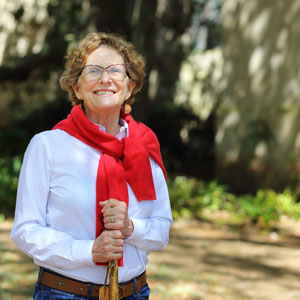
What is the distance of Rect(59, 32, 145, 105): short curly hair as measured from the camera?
2482mm

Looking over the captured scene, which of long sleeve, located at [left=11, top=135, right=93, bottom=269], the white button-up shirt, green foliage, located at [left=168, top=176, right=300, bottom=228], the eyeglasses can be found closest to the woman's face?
the eyeglasses

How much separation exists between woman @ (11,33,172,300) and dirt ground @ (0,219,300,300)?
119 inches

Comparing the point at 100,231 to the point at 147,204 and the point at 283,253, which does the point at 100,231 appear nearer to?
the point at 147,204

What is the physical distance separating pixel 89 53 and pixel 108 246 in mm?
879

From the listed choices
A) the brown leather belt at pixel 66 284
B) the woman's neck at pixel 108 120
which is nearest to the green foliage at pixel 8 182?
the woman's neck at pixel 108 120

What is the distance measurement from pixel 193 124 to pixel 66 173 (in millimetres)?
11019

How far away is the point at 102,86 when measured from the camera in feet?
7.98

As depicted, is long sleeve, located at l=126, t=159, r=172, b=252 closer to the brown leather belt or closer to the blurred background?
the brown leather belt

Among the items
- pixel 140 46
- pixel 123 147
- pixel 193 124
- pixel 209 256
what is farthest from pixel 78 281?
pixel 193 124

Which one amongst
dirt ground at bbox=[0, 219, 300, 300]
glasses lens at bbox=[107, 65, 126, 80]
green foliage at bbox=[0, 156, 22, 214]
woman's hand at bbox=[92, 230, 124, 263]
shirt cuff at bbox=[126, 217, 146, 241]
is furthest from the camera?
green foliage at bbox=[0, 156, 22, 214]

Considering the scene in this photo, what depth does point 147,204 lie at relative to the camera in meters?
2.49

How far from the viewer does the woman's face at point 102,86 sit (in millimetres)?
2439

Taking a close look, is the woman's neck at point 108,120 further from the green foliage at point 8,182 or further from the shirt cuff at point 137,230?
the green foliage at point 8,182

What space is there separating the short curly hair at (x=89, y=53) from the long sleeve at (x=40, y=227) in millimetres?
390
